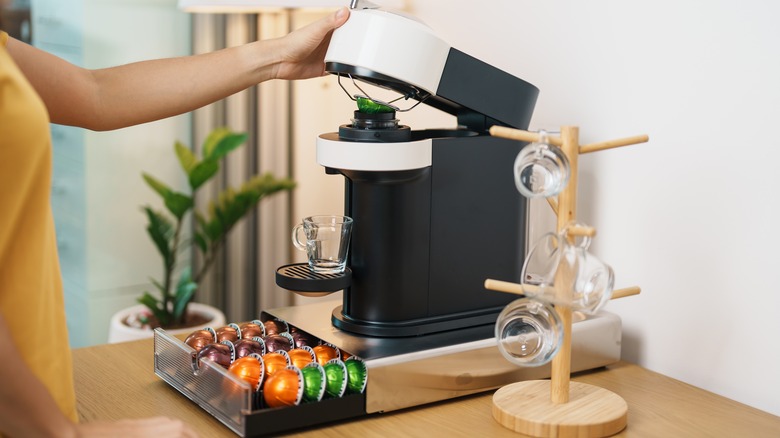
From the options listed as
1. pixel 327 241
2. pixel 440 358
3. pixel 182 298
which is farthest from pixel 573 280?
pixel 182 298

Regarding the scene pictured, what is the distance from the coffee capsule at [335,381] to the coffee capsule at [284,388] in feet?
0.13

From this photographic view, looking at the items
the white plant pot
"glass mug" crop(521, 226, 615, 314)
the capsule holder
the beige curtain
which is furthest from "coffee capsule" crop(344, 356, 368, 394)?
the beige curtain

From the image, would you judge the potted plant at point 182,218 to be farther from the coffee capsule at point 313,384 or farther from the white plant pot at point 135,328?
the coffee capsule at point 313,384

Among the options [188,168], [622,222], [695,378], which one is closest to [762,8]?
[622,222]

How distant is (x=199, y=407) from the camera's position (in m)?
1.09

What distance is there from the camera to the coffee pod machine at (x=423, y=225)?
3.49 feet

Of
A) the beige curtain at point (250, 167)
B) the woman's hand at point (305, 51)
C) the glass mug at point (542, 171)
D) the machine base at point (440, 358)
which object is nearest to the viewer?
the glass mug at point (542, 171)

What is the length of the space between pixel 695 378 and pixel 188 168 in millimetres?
1592

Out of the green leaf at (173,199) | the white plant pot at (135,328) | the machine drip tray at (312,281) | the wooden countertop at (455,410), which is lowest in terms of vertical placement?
the white plant pot at (135,328)

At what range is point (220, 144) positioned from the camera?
7.85 feet

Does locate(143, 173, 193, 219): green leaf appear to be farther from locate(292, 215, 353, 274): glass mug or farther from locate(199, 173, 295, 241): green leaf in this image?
locate(292, 215, 353, 274): glass mug

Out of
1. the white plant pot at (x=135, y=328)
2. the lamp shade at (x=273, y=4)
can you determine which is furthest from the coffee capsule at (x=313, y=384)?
the white plant pot at (x=135, y=328)

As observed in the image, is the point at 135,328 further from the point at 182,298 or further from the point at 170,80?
the point at 170,80

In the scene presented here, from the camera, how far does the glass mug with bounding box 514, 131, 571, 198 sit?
95 centimetres
